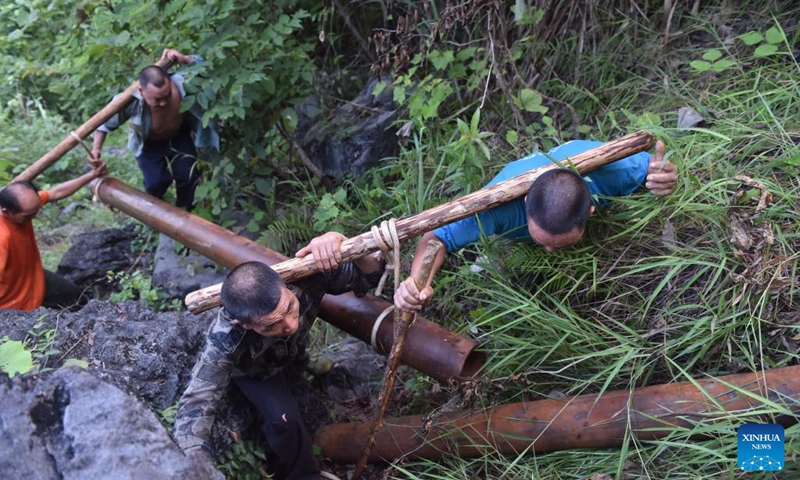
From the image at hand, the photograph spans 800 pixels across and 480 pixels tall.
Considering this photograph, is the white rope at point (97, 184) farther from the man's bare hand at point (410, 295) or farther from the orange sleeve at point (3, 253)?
the man's bare hand at point (410, 295)

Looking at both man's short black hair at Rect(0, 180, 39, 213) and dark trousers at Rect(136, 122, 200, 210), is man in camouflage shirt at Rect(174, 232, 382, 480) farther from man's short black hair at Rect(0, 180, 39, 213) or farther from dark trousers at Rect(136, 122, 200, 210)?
dark trousers at Rect(136, 122, 200, 210)

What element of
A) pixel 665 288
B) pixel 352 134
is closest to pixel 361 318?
pixel 665 288

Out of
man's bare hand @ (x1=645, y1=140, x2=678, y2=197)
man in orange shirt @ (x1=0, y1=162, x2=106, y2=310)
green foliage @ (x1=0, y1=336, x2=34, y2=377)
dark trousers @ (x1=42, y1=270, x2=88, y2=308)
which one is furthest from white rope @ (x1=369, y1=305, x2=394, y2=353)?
dark trousers @ (x1=42, y1=270, x2=88, y2=308)

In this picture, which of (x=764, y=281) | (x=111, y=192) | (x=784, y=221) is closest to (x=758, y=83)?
(x=784, y=221)

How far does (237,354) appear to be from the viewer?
8.92ft

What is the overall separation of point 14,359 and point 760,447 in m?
2.35

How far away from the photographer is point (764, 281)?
8.29 feet

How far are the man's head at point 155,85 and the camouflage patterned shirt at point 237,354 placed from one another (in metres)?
2.22

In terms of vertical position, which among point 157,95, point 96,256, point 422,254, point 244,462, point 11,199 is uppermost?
point 157,95

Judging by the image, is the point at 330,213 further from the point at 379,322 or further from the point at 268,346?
the point at 268,346

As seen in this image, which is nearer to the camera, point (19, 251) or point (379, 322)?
point (379, 322)

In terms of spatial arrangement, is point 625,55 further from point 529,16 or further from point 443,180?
point 443,180

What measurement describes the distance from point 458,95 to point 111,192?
259 centimetres

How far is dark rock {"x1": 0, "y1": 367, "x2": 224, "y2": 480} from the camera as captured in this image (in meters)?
1.54
